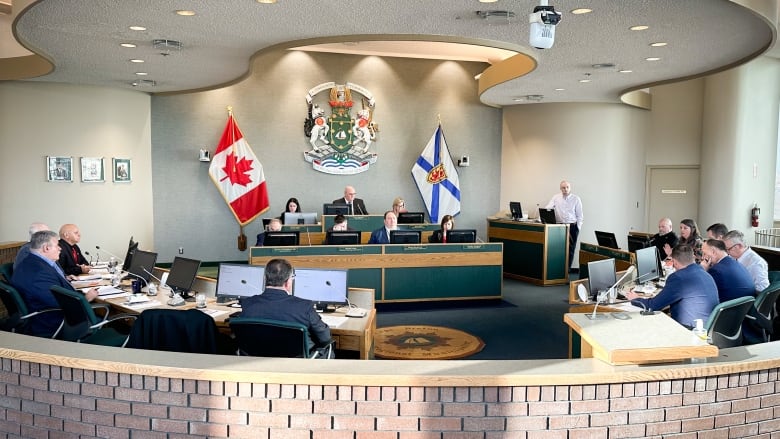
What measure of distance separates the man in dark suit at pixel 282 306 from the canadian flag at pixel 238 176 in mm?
8434

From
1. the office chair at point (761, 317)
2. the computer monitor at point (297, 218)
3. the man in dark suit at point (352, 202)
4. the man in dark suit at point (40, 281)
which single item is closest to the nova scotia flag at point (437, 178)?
the man in dark suit at point (352, 202)

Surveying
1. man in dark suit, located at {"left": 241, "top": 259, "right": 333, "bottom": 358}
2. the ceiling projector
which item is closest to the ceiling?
the ceiling projector

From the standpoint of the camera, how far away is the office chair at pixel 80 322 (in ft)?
16.5

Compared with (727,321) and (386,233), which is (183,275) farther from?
(727,321)

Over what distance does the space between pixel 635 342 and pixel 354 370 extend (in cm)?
132

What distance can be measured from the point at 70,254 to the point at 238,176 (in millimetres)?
5105

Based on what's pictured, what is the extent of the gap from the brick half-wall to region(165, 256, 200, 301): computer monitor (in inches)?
117

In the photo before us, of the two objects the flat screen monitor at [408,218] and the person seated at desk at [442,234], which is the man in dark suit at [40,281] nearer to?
the person seated at desk at [442,234]

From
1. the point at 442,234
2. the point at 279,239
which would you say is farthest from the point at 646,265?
the point at 279,239

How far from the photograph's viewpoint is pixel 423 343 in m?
7.06

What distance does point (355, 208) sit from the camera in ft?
41.1

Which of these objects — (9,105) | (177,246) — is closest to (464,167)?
(177,246)

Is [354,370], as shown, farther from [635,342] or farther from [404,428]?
[635,342]

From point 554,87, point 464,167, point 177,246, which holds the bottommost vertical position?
point 177,246
